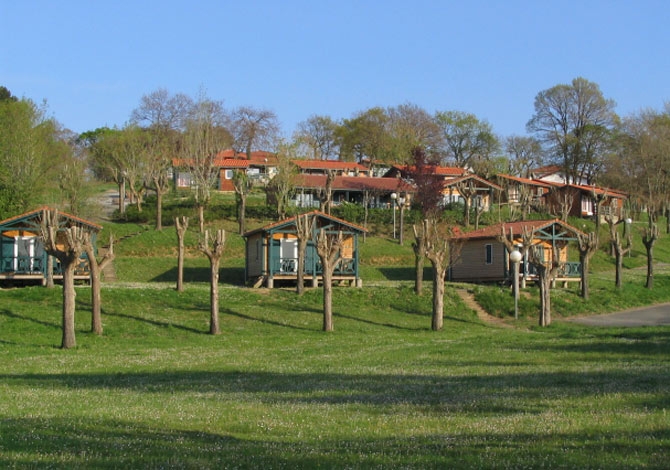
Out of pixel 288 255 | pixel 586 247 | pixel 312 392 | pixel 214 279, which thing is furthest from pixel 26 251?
pixel 312 392

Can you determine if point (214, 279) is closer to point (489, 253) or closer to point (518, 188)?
point (489, 253)

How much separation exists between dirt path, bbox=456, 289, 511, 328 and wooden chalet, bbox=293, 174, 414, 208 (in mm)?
32238

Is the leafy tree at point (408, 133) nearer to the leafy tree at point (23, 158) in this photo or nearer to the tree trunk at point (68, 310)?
the leafy tree at point (23, 158)

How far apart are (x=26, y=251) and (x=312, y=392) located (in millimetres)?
35550

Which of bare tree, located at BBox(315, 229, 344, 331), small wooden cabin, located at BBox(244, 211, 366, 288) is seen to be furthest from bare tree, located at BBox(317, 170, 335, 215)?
bare tree, located at BBox(315, 229, 344, 331)

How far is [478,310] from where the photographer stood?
4419cm

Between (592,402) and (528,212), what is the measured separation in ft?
235

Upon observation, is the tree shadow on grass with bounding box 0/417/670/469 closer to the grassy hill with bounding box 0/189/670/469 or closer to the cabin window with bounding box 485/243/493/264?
the grassy hill with bounding box 0/189/670/469

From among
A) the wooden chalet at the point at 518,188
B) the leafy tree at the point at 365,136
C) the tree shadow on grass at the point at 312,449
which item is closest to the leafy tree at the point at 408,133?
the leafy tree at the point at 365,136

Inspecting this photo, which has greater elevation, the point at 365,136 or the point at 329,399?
the point at 365,136

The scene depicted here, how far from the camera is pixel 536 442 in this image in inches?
423

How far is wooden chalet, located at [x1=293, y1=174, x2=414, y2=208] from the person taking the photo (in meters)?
80.7

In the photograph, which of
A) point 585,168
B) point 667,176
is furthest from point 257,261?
point 585,168

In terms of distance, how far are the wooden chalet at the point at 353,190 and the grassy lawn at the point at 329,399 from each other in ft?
154
